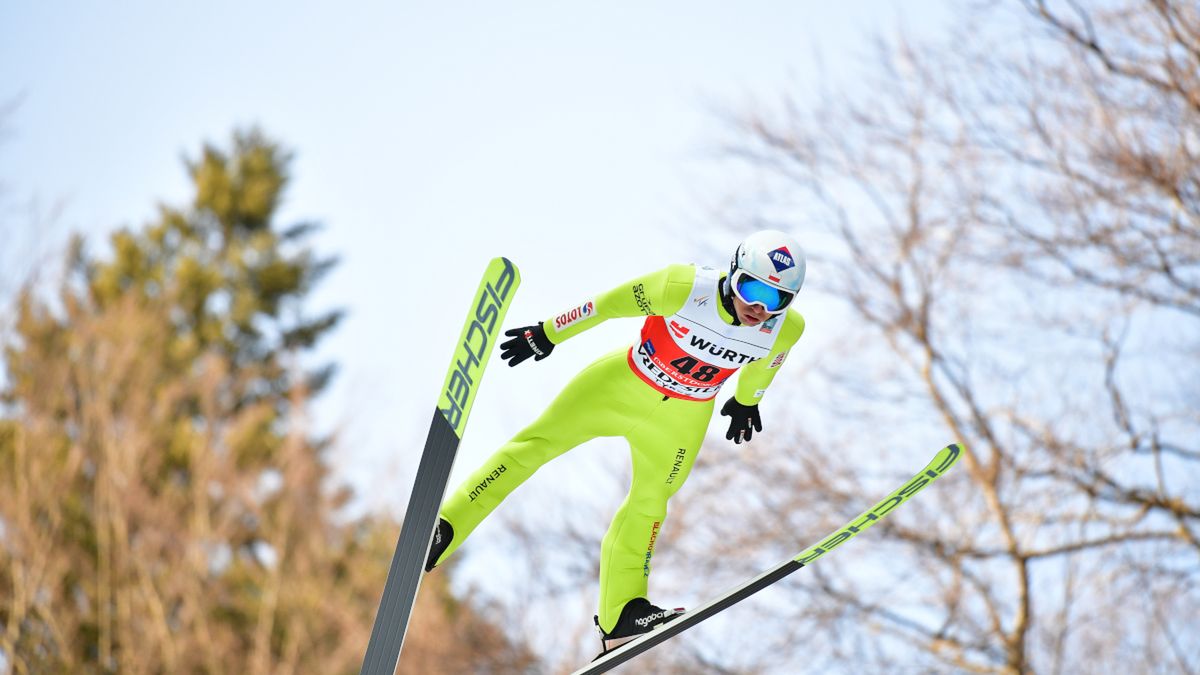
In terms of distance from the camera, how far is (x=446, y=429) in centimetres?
372

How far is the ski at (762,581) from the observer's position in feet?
13.7

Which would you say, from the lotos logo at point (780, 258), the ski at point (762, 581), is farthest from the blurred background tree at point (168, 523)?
the lotos logo at point (780, 258)

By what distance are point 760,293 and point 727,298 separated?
176mm

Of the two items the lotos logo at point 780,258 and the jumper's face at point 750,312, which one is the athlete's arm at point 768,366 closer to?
the jumper's face at point 750,312

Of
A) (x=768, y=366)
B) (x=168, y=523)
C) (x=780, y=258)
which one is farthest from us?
(x=168, y=523)

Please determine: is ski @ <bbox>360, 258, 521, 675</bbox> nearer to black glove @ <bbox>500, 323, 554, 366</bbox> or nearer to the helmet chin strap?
black glove @ <bbox>500, 323, 554, 366</bbox>

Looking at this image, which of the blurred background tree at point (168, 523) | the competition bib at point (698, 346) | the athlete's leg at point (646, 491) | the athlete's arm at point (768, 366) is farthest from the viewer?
the blurred background tree at point (168, 523)

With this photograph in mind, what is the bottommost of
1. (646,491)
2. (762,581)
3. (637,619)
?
(637,619)

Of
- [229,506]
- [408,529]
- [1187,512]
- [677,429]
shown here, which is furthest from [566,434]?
[229,506]

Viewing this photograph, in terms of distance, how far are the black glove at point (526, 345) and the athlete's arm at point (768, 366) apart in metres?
0.73

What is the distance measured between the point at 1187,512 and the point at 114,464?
1307 cm

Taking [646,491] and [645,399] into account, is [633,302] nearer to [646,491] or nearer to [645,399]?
[645,399]

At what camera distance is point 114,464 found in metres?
15.3

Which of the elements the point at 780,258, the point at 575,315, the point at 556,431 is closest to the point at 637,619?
the point at 556,431
